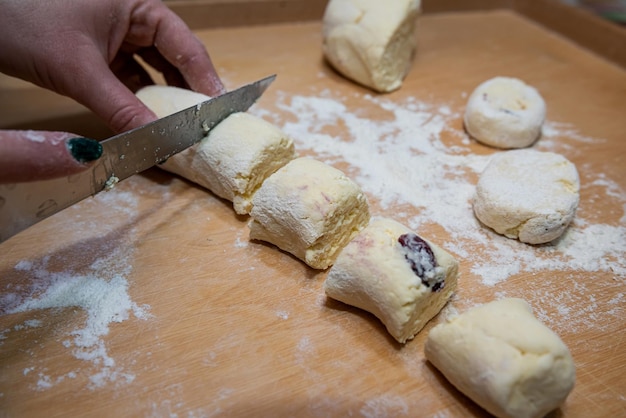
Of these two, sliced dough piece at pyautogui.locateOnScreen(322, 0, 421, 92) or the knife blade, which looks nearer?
the knife blade

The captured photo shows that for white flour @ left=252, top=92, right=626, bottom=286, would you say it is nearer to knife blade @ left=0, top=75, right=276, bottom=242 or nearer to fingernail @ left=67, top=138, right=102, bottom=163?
knife blade @ left=0, top=75, right=276, bottom=242

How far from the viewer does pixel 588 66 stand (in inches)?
108

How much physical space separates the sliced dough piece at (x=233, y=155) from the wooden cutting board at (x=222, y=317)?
10 centimetres

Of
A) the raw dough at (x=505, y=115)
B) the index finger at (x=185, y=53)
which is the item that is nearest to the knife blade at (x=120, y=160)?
the index finger at (x=185, y=53)

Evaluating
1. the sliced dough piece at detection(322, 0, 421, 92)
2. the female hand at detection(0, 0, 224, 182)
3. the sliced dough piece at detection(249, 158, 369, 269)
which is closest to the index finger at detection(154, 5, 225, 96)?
the female hand at detection(0, 0, 224, 182)

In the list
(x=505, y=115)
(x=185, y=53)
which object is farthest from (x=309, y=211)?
(x=505, y=115)

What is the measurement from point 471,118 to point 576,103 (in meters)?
0.73

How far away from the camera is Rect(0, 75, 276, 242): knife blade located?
1.23 meters

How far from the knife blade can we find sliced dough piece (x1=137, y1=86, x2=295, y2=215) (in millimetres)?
65

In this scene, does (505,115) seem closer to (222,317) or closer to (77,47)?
(222,317)

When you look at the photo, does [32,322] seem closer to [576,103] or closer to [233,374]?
[233,374]

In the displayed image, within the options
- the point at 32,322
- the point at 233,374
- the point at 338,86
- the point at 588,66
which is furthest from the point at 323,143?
the point at 588,66

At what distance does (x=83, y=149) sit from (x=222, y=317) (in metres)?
0.61

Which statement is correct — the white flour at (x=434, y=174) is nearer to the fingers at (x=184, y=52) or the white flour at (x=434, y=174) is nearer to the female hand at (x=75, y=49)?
the fingers at (x=184, y=52)
